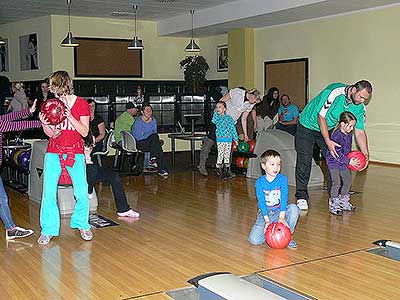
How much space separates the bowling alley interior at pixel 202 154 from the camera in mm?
3943

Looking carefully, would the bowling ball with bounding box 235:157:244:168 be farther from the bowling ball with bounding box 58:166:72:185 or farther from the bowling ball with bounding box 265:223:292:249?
the bowling ball with bounding box 265:223:292:249

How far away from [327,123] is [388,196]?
1612 mm

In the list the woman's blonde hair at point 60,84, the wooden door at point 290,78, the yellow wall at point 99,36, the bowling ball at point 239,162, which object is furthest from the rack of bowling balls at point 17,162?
the wooden door at point 290,78

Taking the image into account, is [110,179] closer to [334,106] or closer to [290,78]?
[334,106]

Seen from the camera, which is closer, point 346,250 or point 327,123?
point 346,250

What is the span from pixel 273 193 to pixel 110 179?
1.73m

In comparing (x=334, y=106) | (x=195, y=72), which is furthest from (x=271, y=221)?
(x=195, y=72)

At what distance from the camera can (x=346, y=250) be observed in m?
4.40

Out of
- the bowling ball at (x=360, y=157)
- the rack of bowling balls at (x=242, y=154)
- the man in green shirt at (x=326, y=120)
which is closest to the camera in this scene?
the man in green shirt at (x=326, y=120)

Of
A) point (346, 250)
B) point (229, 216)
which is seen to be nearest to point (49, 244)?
point (229, 216)

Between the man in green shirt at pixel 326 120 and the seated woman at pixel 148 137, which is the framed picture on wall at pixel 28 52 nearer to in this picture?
the seated woman at pixel 148 137

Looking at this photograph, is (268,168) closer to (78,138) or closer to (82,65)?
(78,138)

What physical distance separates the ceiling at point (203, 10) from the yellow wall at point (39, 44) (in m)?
0.21

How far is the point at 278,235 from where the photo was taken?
4.32m
